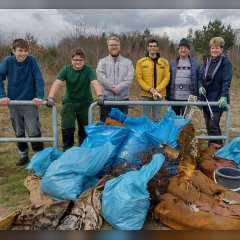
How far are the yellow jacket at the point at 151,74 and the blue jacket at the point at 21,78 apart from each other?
133 cm

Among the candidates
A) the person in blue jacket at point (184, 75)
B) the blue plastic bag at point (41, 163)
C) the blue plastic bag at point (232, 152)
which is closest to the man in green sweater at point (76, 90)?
the blue plastic bag at point (41, 163)

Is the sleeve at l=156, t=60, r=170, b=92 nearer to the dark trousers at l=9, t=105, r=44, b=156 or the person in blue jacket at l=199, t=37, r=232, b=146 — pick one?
the person in blue jacket at l=199, t=37, r=232, b=146

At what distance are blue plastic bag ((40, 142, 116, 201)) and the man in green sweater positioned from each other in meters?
0.84

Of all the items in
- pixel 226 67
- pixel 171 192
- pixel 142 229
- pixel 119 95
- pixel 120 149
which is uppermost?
pixel 226 67

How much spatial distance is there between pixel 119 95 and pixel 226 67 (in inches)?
54.1

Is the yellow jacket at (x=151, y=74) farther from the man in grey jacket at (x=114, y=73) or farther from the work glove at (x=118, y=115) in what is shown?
the work glove at (x=118, y=115)

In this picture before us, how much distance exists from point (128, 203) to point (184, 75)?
2.36 metres

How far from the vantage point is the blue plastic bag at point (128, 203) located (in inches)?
108

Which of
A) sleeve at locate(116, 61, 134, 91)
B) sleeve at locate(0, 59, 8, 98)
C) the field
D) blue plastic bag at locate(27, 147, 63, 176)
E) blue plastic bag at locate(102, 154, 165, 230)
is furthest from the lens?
sleeve at locate(116, 61, 134, 91)

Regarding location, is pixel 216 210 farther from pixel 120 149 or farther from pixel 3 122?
pixel 3 122

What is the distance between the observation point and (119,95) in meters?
4.38

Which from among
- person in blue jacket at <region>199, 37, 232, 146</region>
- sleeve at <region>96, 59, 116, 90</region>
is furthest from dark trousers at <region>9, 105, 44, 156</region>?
person in blue jacket at <region>199, 37, 232, 146</region>

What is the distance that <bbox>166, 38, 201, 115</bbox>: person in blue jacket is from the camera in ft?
14.9

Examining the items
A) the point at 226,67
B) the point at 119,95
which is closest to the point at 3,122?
the point at 119,95
